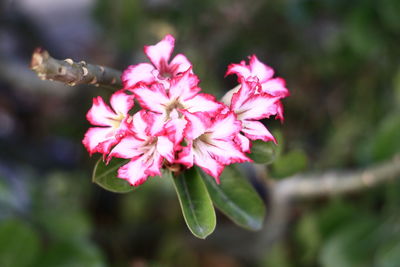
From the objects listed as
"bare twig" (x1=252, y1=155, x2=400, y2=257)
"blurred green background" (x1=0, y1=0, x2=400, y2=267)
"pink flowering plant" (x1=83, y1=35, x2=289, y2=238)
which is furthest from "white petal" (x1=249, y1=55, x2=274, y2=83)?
"blurred green background" (x1=0, y1=0, x2=400, y2=267)

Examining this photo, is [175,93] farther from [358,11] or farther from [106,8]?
[106,8]

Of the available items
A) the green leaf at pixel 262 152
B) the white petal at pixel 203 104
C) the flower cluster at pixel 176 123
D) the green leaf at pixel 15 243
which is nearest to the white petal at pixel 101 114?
the flower cluster at pixel 176 123

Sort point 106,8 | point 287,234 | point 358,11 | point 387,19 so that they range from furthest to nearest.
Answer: point 106,8 → point 287,234 → point 358,11 → point 387,19

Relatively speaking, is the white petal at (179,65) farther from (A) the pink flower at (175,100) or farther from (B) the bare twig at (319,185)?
(B) the bare twig at (319,185)

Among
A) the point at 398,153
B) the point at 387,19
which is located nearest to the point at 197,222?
the point at 398,153

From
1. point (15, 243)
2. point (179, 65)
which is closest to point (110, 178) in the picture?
point (179, 65)

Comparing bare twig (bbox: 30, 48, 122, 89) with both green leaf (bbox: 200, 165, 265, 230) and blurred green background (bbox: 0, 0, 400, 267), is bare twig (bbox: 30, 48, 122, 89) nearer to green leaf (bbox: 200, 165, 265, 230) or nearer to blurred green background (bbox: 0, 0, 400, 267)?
green leaf (bbox: 200, 165, 265, 230)

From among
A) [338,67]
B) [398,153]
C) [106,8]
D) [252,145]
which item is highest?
[106,8]
